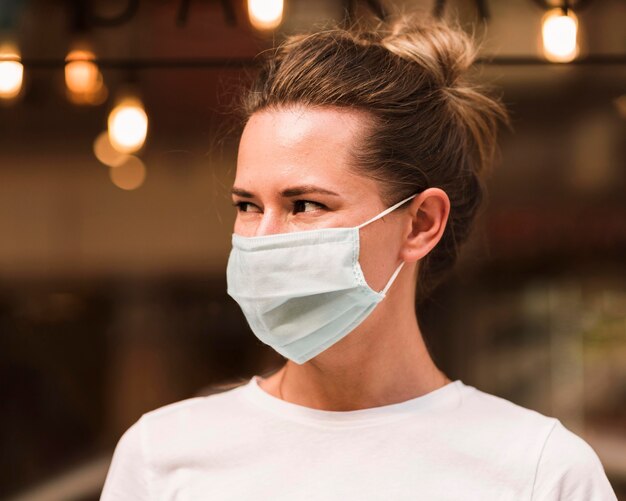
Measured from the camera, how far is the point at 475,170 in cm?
220

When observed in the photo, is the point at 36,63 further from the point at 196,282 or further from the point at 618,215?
the point at 618,215

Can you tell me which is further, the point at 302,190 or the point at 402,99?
the point at 402,99

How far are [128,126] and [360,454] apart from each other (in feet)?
6.13

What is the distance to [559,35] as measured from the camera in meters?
3.29

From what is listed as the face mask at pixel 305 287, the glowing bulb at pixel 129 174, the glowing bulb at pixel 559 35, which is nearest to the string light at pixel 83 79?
the glowing bulb at pixel 129 174

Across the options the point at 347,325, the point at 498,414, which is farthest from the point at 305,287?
the point at 498,414

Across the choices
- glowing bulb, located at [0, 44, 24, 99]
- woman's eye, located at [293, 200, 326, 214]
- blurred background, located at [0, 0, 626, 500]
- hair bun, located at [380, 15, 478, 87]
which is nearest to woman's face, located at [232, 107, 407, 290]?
woman's eye, located at [293, 200, 326, 214]

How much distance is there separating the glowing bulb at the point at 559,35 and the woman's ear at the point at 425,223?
1564 millimetres

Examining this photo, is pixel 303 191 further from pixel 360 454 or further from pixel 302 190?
pixel 360 454

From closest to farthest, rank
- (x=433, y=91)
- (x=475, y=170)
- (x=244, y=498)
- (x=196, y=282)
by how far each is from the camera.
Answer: (x=244, y=498)
(x=433, y=91)
(x=475, y=170)
(x=196, y=282)

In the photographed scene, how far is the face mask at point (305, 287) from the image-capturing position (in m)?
1.83

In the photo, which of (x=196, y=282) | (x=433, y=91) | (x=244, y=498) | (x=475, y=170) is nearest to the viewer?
(x=244, y=498)

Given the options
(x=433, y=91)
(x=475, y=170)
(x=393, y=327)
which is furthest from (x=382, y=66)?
(x=393, y=327)

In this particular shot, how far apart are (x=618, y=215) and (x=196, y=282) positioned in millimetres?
1483
